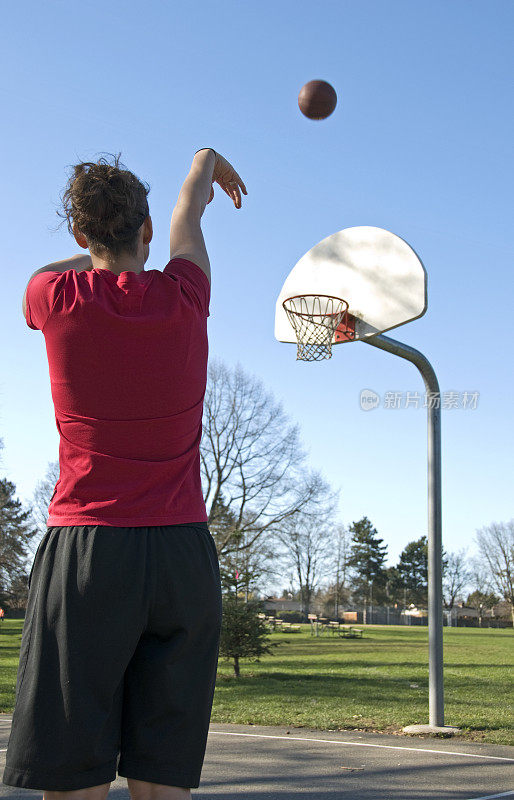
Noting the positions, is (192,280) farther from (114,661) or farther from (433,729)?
(433,729)

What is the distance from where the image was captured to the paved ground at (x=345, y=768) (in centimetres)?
524

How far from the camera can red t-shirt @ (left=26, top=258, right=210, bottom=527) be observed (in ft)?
5.86

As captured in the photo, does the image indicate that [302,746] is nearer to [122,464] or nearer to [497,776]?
[497,776]

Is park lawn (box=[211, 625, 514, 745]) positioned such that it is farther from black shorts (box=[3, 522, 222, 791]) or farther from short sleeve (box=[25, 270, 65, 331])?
short sleeve (box=[25, 270, 65, 331])

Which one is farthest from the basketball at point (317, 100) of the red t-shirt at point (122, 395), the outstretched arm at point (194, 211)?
the red t-shirt at point (122, 395)

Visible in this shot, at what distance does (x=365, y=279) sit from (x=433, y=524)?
9.79ft

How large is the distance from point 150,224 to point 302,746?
20.4ft

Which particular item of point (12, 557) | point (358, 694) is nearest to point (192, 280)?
point (358, 694)

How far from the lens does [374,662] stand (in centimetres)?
2097

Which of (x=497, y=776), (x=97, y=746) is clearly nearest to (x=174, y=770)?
(x=97, y=746)

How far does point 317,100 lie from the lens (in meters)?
8.73

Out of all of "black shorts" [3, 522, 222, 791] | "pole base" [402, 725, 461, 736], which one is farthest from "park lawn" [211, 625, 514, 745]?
"black shorts" [3, 522, 222, 791]

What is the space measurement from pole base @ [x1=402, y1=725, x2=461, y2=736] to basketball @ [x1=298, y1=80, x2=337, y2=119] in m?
6.62

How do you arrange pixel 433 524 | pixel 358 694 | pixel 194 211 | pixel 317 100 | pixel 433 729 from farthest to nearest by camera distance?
pixel 358 694, pixel 317 100, pixel 433 524, pixel 433 729, pixel 194 211
